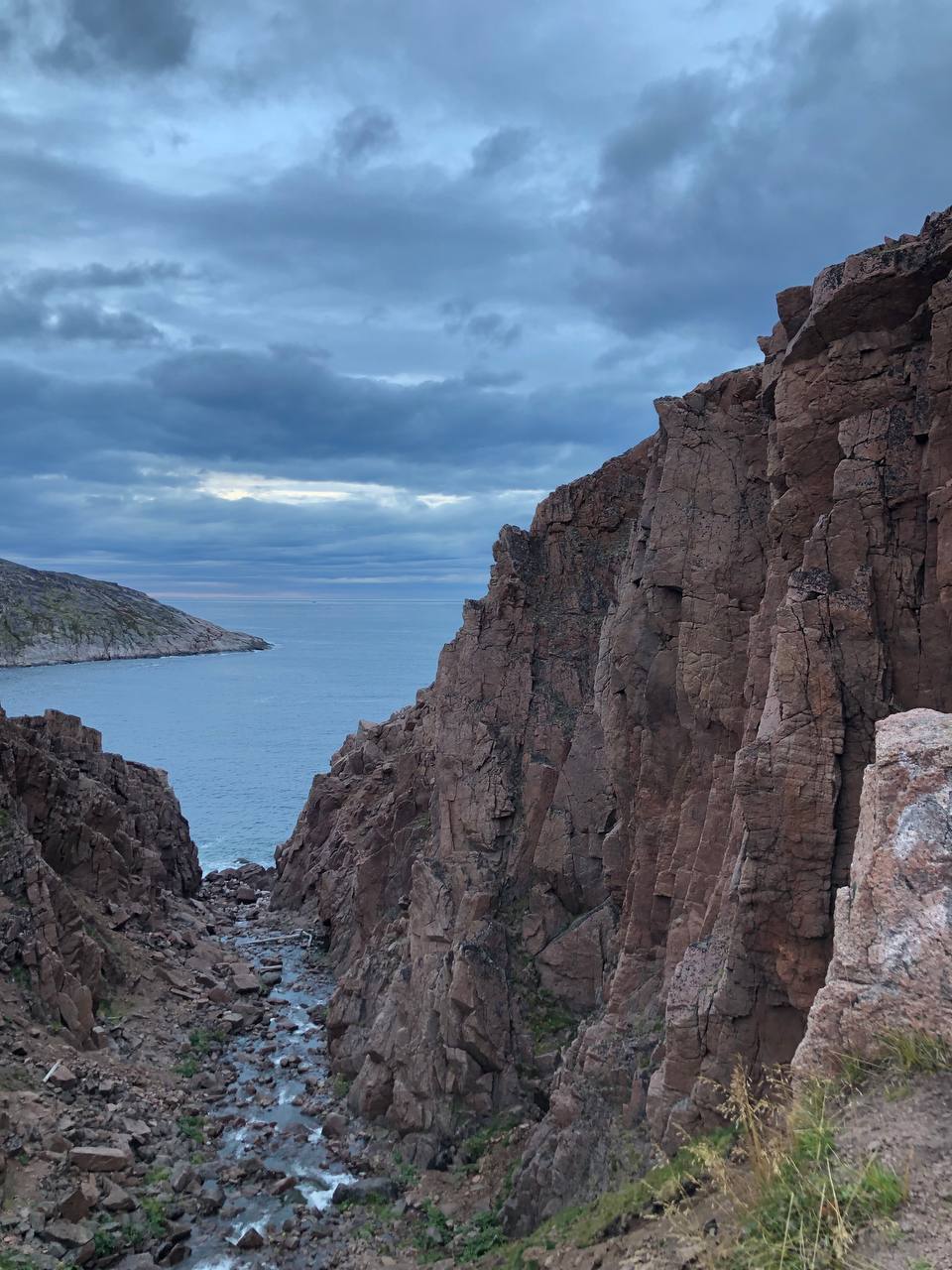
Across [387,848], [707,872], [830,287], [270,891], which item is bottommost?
[270,891]

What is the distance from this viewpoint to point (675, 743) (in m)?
26.2

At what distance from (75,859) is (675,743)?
1437 inches

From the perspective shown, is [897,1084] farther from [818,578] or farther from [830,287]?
[830,287]

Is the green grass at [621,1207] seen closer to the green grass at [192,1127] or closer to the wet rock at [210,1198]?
the wet rock at [210,1198]

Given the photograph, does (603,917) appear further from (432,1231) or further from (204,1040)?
(204,1040)

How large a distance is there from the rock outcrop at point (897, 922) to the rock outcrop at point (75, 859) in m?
34.8

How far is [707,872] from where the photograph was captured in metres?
22.4

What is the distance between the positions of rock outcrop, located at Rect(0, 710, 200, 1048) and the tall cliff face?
12.2 meters

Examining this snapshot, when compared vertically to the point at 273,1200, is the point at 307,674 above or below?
above

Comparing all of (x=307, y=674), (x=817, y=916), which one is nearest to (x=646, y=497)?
(x=817, y=916)

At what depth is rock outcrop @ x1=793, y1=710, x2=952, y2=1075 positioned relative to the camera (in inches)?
376

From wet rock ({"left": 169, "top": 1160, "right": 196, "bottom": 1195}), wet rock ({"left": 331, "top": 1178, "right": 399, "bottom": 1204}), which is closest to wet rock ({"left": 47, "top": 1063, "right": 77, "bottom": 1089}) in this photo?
wet rock ({"left": 169, "top": 1160, "right": 196, "bottom": 1195})

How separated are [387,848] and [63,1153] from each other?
70.0ft

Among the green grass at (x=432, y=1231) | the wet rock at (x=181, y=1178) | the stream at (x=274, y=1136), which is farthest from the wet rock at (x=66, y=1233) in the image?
the green grass at (x=432, y=1231)
